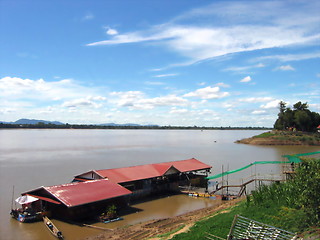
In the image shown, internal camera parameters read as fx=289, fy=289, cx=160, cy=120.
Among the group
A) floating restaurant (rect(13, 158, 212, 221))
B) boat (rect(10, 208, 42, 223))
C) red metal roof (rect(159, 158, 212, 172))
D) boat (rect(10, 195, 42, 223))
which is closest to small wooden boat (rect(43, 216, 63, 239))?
boat (rect(10, 208, 42, 223))

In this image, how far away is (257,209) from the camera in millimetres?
14562

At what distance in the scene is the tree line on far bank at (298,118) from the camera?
88375mm

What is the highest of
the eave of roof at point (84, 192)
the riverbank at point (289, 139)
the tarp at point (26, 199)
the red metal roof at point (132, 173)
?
the riverbank at point (289, 139)

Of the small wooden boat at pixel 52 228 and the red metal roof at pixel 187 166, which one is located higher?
the red metal roof at pixel 187 166

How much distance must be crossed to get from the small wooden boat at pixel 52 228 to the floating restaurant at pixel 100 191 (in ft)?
3.87

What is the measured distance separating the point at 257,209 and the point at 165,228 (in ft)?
19.5

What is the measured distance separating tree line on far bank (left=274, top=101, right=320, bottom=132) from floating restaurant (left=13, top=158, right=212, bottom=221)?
70.7 metres

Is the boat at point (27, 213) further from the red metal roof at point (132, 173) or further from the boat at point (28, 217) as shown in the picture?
the red metal roof at point (132, 173)

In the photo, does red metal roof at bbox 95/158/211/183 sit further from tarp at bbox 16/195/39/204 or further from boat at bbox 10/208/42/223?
boat at bbox 10/208/42/223

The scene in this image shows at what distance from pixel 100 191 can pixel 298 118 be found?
268 ft

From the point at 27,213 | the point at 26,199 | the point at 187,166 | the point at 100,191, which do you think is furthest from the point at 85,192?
the point at 187,166

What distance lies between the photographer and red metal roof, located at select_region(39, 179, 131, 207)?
19.4 metres

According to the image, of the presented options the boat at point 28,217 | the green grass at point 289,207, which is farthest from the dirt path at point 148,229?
the boat at point 28,217

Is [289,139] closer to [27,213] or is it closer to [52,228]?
[27,213]
